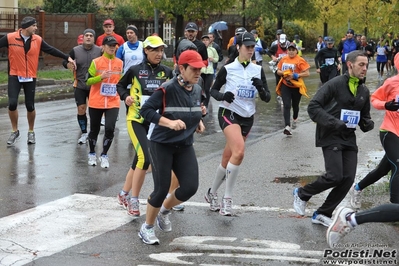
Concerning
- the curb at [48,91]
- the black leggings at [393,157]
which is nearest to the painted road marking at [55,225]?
the black leggings at [393,157]

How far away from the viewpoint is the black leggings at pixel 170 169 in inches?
287

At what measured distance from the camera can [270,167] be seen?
11.5 m

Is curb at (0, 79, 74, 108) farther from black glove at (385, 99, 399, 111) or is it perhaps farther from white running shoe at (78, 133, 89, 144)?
black glove at (385, 99, 399, 111)

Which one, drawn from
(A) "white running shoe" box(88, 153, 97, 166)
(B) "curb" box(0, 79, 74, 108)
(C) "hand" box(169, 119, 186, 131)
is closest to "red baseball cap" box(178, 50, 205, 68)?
(C) "hand" box(169, 119, 186, 131)

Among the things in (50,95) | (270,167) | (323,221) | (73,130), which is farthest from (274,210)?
(50,95)

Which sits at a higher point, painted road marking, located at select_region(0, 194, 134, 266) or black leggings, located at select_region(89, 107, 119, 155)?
black leggings, located at select_region(89, 107, 119, 155)

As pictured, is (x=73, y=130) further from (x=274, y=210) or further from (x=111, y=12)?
(x=111, y=12)

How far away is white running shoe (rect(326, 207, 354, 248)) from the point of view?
689cm

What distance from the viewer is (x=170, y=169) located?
734 cm

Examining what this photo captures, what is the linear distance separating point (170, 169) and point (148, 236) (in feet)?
2.10

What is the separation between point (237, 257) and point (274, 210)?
1.96 meters

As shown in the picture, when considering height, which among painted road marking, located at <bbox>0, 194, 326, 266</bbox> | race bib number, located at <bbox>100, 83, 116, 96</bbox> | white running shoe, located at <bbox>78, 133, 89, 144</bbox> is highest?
race bib number, located at <bbox>100, 83, 116, 96</bbox>

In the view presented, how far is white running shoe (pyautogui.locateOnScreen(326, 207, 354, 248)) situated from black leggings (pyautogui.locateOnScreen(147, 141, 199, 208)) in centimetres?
130

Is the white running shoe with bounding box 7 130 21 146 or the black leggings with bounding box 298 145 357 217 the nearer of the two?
the black leggings with bounding box 298 145 357 217
